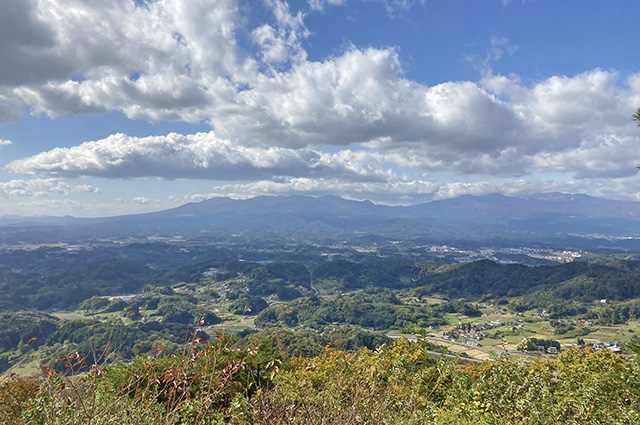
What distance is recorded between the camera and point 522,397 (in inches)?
328

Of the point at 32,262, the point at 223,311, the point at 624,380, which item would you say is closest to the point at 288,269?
the point at 223,311

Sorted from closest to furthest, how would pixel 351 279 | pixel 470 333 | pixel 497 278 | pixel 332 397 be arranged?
1. pixel 332 397
2. pixel 470 333
3. pixel 497 278
4. pixel 351 279

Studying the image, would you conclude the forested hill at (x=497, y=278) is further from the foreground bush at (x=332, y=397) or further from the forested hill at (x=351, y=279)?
the foreground bush at (x=332, y=397)

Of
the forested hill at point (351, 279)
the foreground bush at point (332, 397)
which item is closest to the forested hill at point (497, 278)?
the forested hill at point (351, 279)

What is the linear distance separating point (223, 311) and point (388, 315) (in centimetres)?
5592

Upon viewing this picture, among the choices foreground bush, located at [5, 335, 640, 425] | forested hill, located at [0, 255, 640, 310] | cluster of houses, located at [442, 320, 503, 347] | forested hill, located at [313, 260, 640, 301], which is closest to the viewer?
foreground bush, located at [5, 335, 640, 425]

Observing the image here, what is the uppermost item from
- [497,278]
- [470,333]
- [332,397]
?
[332,397]

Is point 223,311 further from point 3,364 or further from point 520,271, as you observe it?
point 520,271

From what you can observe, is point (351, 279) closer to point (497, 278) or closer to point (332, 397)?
point (497, 278)

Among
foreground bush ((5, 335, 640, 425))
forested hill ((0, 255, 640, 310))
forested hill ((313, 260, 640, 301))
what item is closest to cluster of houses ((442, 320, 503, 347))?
forested hill ((0, 255, 640, 310))

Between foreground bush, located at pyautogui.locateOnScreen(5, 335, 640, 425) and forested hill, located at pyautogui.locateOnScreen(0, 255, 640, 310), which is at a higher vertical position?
foreground bush, located at pyautogui.locateOnScreen(5, 335, 640, 425)

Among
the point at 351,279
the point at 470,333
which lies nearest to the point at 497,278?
the point at 351,279

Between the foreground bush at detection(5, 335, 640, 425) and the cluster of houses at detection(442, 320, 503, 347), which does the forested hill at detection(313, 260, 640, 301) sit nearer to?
the cluster of houses at detection(442, 320, 503, 347)

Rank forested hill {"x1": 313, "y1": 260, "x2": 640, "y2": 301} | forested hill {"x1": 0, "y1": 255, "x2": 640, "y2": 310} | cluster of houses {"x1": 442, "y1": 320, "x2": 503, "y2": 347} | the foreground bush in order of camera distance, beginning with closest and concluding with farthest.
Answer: the foreground bush, cluster of houses {"x1": 442, "y1": 320, "x2": 503, "y2": 347}, forested hill {"x1": 313, "y1": 260, "x2": 640, "y2": 301}, forested hill {"x1": 0, "y1": 255, "x2": 640, "y2": 310}
